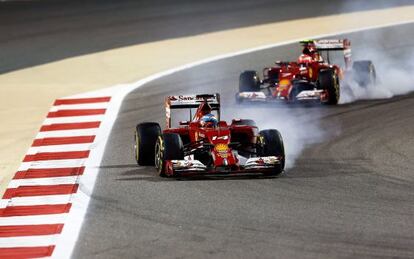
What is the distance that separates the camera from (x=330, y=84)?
23641 millimetres

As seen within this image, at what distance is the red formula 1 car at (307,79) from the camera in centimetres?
2369

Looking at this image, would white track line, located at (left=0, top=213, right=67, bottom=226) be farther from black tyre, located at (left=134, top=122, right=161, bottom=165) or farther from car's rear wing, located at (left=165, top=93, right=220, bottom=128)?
car's rear wing, located at (left=165, top=93, right=220, bottom=128)

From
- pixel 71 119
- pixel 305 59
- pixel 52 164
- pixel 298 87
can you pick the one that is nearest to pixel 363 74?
pixel 305 59

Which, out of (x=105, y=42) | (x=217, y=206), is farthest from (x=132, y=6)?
(x=217, y=206)

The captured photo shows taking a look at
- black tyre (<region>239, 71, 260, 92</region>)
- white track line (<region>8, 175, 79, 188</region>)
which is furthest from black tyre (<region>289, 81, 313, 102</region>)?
white track line (<region>8, 175, 79, 188</region>)

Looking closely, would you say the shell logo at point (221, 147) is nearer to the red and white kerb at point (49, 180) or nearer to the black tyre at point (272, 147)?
the black tyre at point (272, 147)

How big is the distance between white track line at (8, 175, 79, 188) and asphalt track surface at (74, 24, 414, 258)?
0.45m

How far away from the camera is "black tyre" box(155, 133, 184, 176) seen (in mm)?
17516

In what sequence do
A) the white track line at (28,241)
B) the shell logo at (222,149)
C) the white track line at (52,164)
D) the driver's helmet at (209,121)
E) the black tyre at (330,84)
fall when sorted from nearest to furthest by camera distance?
the white track line at (28,241), the shell logo at (222,149), the driver's helmet at (209,121), the white track line at (52,164), the black tyre at (330,84)

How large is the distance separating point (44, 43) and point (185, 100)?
1371cm

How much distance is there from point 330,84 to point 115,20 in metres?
13.3

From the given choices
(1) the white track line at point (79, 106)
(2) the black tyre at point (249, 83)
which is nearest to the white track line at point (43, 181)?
(1) the white track line at point (79, 106)

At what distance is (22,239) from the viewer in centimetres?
1491

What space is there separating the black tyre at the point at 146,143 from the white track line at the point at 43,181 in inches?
39.0
